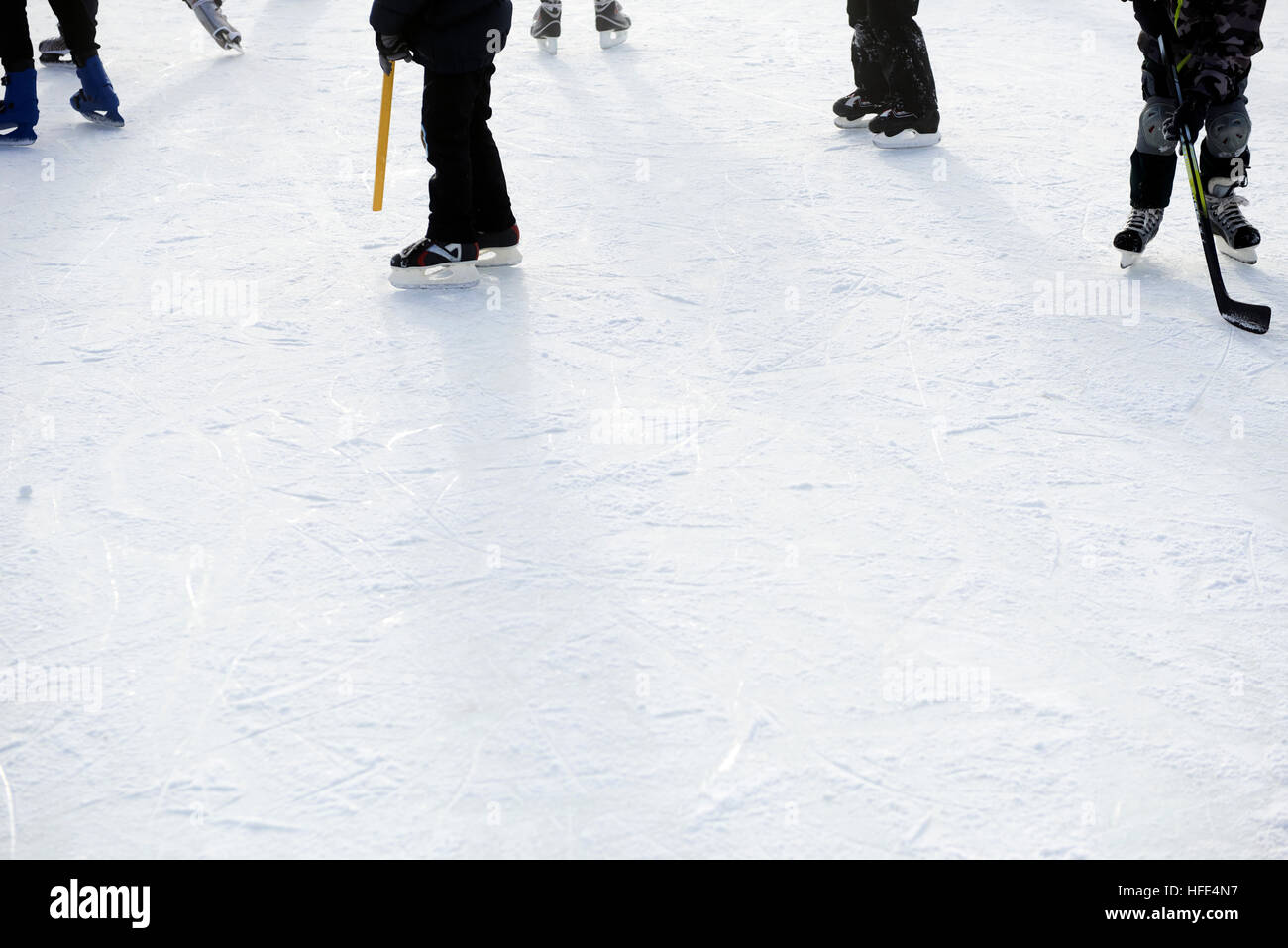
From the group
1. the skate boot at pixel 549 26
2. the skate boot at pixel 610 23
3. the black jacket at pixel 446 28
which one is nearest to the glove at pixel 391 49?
the black jacket at pixel 446 28

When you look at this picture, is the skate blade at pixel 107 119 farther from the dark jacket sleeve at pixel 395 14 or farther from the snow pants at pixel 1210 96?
the snow pants at pixel 1210 96

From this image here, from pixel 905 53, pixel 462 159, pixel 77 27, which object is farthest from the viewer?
pixel 77 27

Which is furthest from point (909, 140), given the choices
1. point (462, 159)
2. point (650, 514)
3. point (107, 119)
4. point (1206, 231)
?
point (107, 119)

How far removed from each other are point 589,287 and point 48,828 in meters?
1.84

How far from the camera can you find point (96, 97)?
4.15m

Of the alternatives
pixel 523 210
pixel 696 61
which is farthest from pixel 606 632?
pixel 696 61

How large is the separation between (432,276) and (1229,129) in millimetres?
1908

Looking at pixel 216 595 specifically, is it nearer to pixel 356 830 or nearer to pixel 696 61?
pixel 356 830

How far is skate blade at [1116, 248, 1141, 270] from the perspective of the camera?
2.98 m

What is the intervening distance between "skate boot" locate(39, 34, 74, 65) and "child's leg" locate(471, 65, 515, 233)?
2964 mm

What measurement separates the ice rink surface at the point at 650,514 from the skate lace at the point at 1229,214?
130 millimetres

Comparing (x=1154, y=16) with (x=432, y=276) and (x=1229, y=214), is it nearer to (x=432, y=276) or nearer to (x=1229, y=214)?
(x=1229, y=214)

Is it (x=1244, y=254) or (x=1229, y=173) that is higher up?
(x=1229, y=173)

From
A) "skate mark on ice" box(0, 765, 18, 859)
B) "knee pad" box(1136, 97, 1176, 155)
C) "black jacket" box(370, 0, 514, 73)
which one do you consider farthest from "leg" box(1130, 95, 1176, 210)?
"skate mark on ice" box(0, 765, 18, 859)
